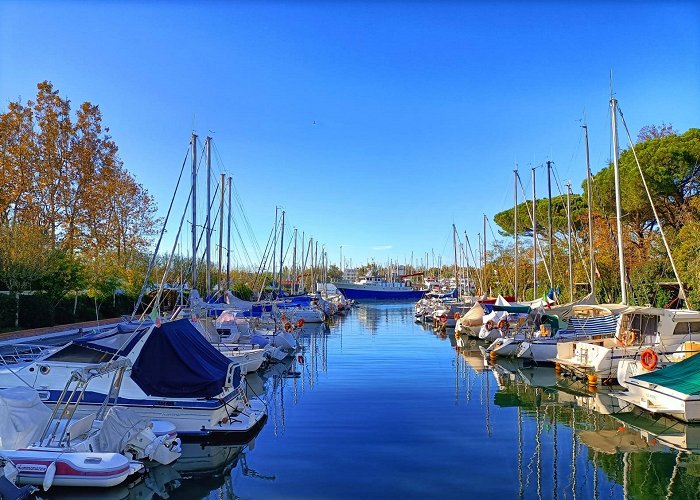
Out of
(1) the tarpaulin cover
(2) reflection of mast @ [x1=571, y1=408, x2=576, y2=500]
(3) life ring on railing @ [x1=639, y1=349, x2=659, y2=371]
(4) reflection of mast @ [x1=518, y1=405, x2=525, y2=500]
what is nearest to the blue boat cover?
(1) the tarpaulin cover

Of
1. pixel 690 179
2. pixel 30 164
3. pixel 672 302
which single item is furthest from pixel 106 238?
pixel 690 179

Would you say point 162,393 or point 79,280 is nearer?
point 162,393

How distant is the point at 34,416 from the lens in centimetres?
1084

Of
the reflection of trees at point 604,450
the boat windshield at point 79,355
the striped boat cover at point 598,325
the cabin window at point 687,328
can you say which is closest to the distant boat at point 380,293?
the striped boat cover at point 598,325

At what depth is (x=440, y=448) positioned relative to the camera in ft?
41.8

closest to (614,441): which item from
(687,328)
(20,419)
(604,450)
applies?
(604,450)

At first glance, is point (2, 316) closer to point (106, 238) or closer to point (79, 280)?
point (79, 280)

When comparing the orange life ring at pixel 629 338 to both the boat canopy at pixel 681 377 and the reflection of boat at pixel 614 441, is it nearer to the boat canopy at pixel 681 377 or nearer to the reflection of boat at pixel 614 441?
the boat canopy at pixel 681 377

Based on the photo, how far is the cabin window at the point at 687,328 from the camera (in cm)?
2056

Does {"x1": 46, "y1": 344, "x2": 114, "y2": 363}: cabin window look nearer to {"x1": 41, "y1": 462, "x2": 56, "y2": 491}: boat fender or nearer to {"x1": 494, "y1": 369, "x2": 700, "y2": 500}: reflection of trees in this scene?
{"x1": 41, "y1": 462, "x2": 56, "y2": 491}: boat fender

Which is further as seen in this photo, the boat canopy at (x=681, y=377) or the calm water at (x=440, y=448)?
the boat canopy at (x=681, y=377)

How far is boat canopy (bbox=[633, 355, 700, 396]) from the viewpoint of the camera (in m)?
14.9

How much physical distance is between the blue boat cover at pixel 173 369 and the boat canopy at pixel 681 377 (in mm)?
11929

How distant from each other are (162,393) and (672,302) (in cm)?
2842
